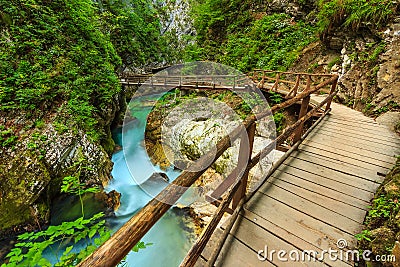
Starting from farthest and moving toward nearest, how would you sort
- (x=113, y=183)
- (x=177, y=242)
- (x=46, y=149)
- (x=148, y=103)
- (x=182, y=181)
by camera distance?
(x=148, y=103), (x=113, y=183), (x=177, y=242), (x=46, y=149), (x=182, y=181)

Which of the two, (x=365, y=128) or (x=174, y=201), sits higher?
(x=174, y=201)

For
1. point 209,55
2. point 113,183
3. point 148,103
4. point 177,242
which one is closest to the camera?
point 177,242

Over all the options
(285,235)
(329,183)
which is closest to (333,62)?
(329,183)

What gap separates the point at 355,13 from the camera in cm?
658

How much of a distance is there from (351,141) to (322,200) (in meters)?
1.95

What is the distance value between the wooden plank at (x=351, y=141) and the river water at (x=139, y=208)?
4071 mm

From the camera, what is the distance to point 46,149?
453 cm

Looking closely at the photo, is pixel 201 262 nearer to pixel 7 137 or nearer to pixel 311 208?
pixel 311 208

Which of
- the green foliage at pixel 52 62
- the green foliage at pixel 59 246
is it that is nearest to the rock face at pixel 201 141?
the green foliage at pixel 59 246

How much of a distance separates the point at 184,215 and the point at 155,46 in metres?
19.4

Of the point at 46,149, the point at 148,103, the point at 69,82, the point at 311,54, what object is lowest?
the point at 148,103

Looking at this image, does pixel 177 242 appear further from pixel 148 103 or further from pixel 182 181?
pixel 148 103

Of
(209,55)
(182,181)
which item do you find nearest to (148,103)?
(209,55)

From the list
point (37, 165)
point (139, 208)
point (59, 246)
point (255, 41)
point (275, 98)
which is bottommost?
point (139, 208)
